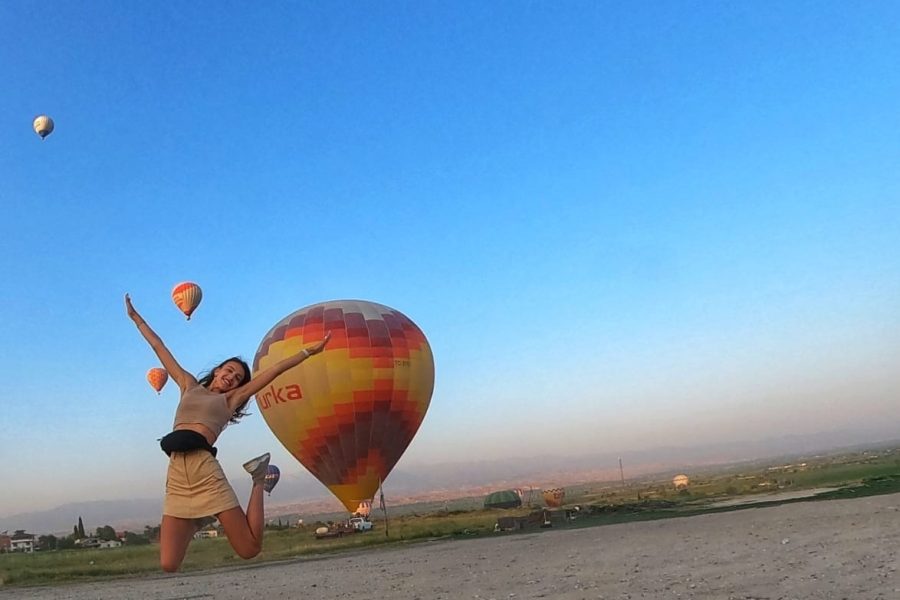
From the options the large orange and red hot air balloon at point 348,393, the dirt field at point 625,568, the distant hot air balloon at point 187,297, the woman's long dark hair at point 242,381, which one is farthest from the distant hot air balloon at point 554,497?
the woman's long dark hair at point 242,381

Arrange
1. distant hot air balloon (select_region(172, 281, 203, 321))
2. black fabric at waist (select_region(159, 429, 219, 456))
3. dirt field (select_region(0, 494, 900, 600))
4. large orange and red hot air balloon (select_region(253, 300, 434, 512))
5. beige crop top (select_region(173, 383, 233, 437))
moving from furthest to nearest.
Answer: large orange and red hot air balloon (select_region(253, 300, 434, 512)) → distant hot air balloon (select_region(172, 281, 203, 321)) → dirt field (select_region(0, 494, 900, 600)) → beige crop top (select_region(173, 383, 233, 437)) → black fabric at waist (select_region(159, 429, 219, 456))

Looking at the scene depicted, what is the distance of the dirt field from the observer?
36.5 feet

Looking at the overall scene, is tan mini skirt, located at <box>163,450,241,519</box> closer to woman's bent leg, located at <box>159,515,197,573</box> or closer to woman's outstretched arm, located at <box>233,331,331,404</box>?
woman's bent leg, located at <box>159,515,197,573</box>

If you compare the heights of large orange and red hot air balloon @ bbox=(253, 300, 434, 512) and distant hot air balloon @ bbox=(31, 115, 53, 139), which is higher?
distant hot air balloon @ bbox=(31, 115, 53, 139)

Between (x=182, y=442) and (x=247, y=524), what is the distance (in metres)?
0.75

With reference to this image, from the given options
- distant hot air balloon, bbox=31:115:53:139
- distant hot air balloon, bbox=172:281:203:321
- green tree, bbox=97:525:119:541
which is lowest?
green tree, bbox=97:525:119:541

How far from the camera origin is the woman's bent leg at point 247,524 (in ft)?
16.9

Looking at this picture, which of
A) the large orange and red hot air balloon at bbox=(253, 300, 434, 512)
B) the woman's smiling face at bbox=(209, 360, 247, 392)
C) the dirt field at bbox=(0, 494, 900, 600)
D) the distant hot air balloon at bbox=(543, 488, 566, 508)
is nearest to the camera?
the woman's smiling face at bbox=(209, 360, 247, 392)

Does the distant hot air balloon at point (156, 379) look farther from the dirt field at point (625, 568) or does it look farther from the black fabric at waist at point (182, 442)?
the black fabric at waist at point (182, 442)

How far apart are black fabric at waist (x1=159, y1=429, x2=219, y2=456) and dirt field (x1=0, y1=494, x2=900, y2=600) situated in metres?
7.72

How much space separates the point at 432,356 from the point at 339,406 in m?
6.33

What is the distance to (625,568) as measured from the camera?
48.1 ft

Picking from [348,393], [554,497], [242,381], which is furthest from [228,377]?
[554,497]

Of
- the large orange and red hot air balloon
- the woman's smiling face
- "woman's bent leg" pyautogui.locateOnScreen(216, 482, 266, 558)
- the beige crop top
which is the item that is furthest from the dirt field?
the beige crop top
